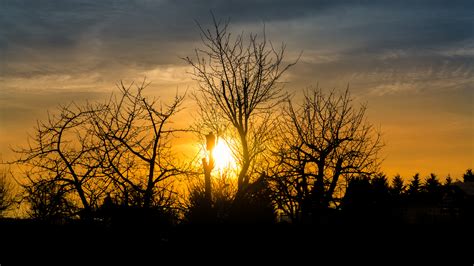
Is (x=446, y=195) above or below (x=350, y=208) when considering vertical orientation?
above

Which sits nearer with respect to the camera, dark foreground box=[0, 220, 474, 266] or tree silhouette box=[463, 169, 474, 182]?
dark foreground box=[0, 220, 474, 266]

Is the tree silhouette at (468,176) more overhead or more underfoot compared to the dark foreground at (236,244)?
more overhead

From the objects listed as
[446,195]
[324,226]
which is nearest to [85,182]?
[324,226]

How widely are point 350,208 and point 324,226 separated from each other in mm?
4916

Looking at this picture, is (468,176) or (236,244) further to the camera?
(468,176)

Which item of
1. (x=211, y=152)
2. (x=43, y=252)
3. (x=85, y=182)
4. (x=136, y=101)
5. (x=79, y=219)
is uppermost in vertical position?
(x=136, y=101)

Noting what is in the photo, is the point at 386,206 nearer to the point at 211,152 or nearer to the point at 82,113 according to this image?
the point at 211,152

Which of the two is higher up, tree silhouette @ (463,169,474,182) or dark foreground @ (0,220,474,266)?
tree silhouette @ (463,169,474,182)

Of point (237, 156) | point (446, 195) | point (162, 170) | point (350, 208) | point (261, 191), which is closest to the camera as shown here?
point (162, 170)

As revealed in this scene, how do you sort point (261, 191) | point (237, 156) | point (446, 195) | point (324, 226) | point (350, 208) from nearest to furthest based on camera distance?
1. point (324, 226)
2. point (261, 191)
3. point (350, 208)
4. point (237, 156)
5. point (446, 195)

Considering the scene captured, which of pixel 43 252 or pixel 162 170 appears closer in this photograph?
pixel 43 252

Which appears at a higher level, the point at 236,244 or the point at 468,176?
the point at 468,176

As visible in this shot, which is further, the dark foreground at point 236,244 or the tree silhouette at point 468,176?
the tree silhouette at point 468,176

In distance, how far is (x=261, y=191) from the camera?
52.5 ft
